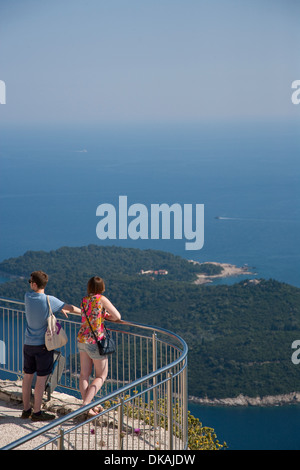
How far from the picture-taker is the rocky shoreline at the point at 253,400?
53375 mm

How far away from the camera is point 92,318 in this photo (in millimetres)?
4797

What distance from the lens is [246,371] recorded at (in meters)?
57.3

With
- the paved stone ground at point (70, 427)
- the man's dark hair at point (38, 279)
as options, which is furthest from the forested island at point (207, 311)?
the man's dark hair at point (38, 279)

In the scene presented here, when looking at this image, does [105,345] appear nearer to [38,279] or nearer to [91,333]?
[91,333]

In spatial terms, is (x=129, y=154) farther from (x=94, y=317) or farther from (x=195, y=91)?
(x=94, y=317)

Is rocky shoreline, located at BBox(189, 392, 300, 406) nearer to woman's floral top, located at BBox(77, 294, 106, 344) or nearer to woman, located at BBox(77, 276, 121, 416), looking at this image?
woman, located at BBox(77, 276, 121, 416)

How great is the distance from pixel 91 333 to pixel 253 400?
2034 inches

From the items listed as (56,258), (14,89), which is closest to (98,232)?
(56,258)

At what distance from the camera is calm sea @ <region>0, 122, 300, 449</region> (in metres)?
112

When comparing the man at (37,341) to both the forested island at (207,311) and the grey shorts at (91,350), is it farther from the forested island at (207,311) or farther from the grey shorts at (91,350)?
the forested island at (207,311)

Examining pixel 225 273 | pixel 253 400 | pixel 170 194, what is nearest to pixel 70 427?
pixel 253 400

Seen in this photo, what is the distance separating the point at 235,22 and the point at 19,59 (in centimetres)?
5920

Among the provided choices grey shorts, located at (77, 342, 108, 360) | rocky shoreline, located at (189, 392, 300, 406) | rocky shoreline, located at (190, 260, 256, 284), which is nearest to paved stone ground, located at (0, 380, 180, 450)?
grey shorts, located at (77, 342, 108, 360)
